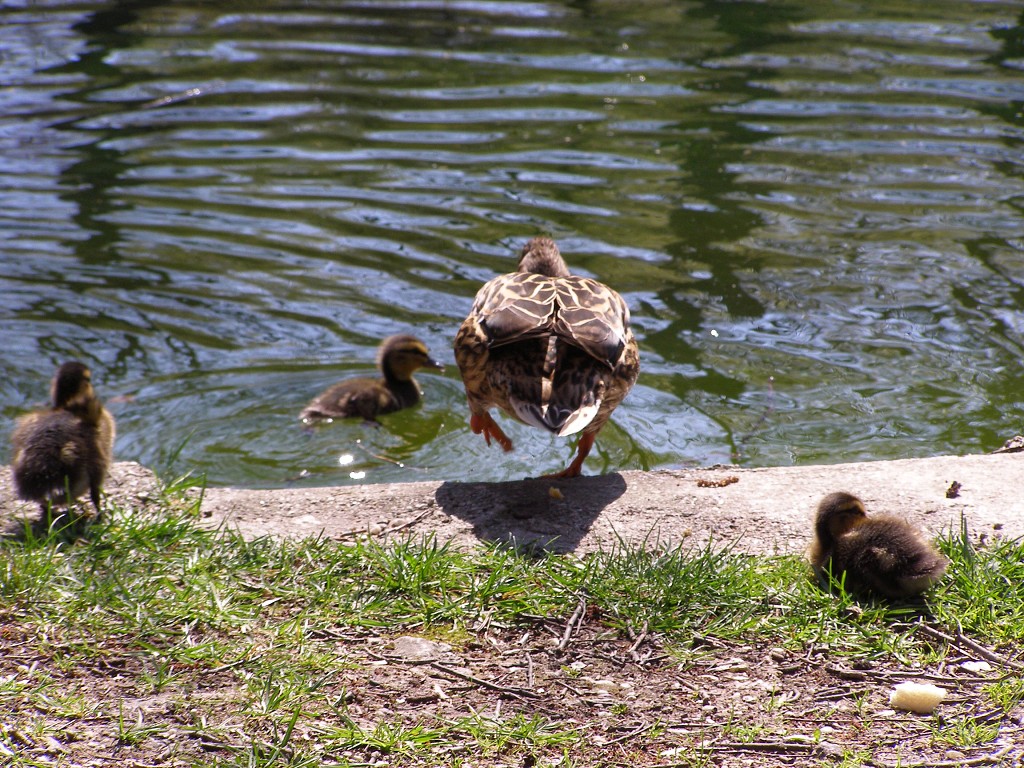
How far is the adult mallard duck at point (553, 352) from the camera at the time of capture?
5.55 meters

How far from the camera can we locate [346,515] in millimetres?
5266

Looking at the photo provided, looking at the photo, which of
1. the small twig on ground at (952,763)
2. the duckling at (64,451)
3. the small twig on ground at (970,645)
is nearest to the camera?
the small twig on ground at (952,763)

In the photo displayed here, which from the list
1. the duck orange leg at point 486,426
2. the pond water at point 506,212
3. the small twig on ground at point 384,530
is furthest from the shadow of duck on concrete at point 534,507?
the pond water at point 506,212

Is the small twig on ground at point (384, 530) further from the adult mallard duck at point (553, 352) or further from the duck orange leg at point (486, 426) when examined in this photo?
the duck orange leg at point (486, 426)

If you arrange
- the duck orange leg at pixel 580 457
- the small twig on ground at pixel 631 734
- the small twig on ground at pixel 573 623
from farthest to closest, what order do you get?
the duck orange leg at pixel 580 457, the small twig on ground at pixel 573 623, the small twig on ground at pixel 631 734

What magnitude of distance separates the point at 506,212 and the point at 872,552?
23.2 feet

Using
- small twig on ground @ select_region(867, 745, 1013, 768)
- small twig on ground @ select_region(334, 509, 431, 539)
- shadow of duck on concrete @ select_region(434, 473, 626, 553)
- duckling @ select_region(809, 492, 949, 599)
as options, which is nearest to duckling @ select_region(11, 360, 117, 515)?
small twig on ground @ select_region(334, 509, 431, 539)

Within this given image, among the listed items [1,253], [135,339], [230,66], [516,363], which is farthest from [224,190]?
[516,363]

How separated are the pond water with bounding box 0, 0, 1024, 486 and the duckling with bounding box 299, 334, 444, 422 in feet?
0.46

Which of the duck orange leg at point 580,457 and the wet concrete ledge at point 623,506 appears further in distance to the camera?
the duck orange leg at point 580,457

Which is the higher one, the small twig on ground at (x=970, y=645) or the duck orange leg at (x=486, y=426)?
the small twig on ground at (x=970, y=645)

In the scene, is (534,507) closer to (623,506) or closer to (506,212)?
(623,506)

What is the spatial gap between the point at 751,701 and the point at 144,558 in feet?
7.85

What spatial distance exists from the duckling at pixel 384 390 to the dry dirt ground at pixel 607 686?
2.65 metres
